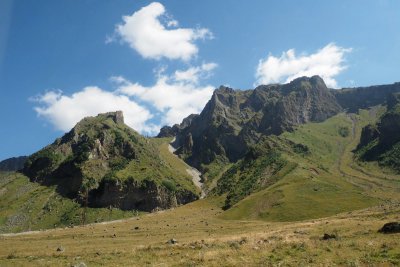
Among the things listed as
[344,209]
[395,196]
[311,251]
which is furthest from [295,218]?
[311,251]

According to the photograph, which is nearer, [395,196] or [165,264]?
[165,264]

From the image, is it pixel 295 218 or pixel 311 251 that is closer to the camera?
pixel 311 251

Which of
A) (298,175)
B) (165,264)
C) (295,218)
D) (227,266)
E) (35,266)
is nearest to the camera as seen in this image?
(227,266)

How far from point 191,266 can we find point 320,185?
150071 millimetres

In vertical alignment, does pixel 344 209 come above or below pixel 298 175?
below

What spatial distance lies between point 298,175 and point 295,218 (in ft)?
213

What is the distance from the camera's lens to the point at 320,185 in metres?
171

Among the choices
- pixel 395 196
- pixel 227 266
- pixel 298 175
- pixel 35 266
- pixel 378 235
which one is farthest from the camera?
pixel 298 175

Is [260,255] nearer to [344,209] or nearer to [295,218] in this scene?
[295,218]

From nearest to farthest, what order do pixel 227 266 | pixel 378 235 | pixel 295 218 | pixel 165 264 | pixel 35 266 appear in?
pixel 227 266, pixel 165 264, pixel 35 266, pixel 378 235, pixel 295 218

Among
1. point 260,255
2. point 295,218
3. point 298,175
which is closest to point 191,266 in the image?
point 260,255

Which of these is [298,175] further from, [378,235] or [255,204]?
[378,235]

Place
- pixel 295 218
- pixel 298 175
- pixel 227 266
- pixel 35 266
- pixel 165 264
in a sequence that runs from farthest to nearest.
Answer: pixel 298 175 → pixel 295 218 → pixel 35 266 → pixel 165 264 → pixel 227 266

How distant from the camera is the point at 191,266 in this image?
29984 mm
